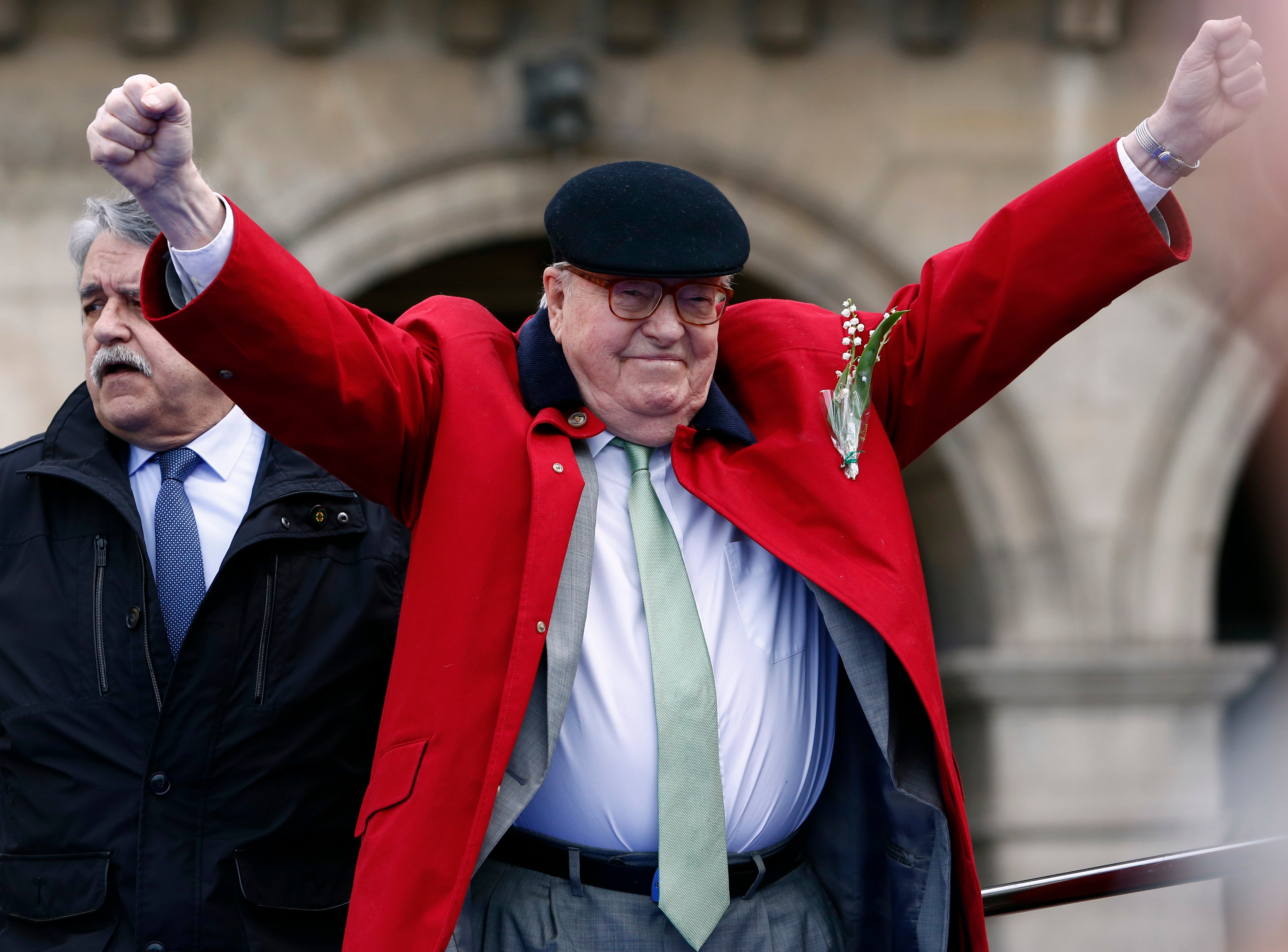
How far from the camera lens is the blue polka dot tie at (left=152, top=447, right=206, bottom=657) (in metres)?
2.27

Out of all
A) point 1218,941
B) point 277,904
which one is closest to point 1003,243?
point 277,904

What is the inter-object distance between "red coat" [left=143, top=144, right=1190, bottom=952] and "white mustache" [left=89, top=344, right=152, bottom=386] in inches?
19.9

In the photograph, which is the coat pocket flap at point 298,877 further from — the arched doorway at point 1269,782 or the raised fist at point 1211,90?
the raised fist at point 1211,90

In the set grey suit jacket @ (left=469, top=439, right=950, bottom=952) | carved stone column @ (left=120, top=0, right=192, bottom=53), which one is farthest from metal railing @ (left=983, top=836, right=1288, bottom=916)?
carved stone column @ (left=120, top=0, right=192, bottom=53)

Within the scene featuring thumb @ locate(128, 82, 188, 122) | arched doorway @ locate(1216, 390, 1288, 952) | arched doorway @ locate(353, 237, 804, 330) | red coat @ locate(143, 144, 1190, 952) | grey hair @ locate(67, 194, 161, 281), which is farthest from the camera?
arched doorway @ locate(353, 237, 804, 330)

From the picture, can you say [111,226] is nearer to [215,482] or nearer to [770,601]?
[215,482]

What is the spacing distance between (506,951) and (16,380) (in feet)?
11.9

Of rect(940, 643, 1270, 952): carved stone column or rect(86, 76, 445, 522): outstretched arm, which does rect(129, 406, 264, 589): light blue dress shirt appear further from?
rect(940, 643, 1270, 952): carved stone column

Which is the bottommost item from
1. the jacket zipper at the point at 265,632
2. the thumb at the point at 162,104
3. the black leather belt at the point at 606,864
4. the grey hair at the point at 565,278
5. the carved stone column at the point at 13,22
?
the black leather belt at the point at 606,864

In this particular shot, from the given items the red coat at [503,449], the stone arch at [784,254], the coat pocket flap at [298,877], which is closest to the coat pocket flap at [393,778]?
the red coat at [503,449]

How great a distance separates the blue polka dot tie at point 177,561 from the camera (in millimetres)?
2271

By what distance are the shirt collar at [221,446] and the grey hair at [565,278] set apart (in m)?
0.64

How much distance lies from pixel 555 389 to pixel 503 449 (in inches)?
5.2

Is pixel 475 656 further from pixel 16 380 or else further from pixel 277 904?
pixel 16 380
